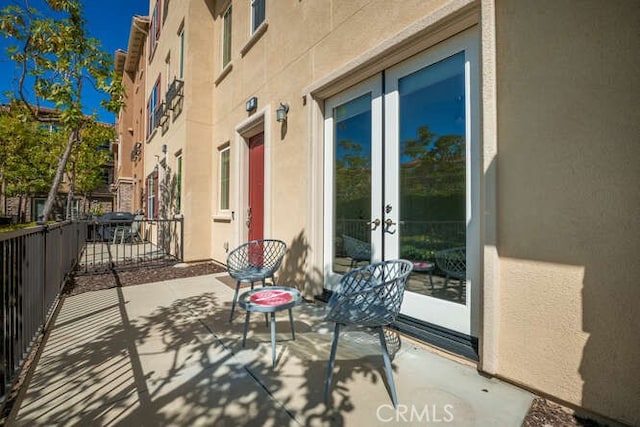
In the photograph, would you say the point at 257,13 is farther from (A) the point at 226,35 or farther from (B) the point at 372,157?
(B) the point at 372,157

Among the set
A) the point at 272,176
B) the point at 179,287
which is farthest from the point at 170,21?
the point at 179,287

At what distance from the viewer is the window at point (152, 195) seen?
33.7 ft

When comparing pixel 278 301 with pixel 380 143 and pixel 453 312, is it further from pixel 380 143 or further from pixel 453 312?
pixel 380 143

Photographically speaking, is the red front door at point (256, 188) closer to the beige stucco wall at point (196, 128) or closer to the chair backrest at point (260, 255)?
the chair backrest at point (260, 255)

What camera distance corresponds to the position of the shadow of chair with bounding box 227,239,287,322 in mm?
3262

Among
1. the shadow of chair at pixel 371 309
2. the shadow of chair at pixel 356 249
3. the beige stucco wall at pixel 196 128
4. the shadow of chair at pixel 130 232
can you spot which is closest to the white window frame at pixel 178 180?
the beige stucco wall at pixel 196 128

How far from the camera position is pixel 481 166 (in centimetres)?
219

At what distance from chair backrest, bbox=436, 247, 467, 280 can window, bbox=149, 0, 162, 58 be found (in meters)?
12.3

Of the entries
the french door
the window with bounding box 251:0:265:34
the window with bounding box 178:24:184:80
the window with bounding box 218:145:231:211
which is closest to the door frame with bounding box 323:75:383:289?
the french door

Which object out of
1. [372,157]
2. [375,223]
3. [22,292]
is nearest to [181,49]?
[372,157]

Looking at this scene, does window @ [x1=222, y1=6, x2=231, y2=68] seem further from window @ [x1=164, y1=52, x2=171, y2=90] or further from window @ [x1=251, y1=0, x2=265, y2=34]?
window @ [x1=164, y1=52, x2=171, y2=90]

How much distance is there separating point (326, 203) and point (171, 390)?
2591mm

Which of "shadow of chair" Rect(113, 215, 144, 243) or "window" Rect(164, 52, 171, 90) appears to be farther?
"window" Rect(164, 52, 171, 90)

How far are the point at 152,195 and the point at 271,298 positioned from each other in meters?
10.4
